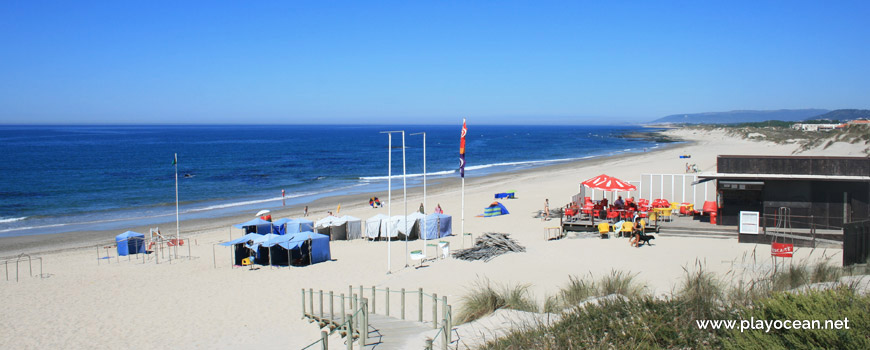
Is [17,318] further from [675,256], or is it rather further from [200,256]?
[675,256]

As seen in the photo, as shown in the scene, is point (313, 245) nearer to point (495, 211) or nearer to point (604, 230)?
point (604, 230)

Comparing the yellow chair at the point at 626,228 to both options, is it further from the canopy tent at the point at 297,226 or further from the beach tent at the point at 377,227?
the canopy tent at the point at 297,226

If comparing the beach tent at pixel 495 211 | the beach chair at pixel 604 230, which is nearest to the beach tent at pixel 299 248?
the beach chair at pixel 604 230

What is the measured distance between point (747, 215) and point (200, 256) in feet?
57.5

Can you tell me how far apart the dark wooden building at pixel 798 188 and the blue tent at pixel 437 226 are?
365 inches

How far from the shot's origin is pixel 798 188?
16969 millimetres

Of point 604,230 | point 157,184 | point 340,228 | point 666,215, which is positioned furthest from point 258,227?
point 157,184

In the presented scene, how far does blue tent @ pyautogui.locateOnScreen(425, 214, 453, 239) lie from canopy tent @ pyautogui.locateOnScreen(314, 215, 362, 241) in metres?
2.91

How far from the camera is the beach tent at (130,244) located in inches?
822

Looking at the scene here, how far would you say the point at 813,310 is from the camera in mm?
5289

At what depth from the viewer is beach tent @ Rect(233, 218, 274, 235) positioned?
70.5ft

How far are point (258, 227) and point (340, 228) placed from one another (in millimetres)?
3029

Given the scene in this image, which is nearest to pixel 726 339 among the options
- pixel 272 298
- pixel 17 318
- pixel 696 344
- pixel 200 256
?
pixel 696 344

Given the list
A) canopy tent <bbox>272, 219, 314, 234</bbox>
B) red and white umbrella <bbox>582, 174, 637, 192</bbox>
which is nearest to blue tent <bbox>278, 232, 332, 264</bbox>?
canopy tent <bbox>272, 219, 314, 234</bbox>
